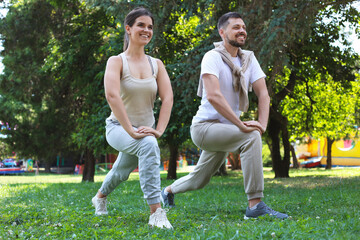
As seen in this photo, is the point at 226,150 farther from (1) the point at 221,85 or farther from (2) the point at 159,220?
(2) the point at 159,220

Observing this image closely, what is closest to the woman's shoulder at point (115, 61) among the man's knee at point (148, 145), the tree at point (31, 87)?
the man's knee at point (148, 145)

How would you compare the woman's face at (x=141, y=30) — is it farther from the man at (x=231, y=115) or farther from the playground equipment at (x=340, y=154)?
the playground equipment at (x=340, y=154)

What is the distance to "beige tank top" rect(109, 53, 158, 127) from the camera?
4762 millimetres

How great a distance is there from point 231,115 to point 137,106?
3.43ft

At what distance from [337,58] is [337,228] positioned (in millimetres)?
15418

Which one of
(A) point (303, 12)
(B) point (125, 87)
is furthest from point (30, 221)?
(A) point (303, 12)

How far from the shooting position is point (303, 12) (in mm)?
10383

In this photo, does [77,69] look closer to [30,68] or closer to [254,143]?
[30,68]

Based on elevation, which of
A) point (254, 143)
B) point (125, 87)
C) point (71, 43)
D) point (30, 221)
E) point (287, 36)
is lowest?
point (30, 221)

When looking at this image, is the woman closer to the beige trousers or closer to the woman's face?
the woman's face

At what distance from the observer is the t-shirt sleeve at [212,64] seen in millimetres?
4996

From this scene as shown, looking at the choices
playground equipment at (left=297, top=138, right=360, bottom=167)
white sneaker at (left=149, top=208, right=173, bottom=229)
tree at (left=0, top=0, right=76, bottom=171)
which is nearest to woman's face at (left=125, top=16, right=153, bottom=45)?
white sneaker at (left=149, top=208, right=173, bottom=229)

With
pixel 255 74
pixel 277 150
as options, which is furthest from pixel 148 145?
pixel 277 150

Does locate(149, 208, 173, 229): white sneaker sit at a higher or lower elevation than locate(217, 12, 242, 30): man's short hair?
lower
